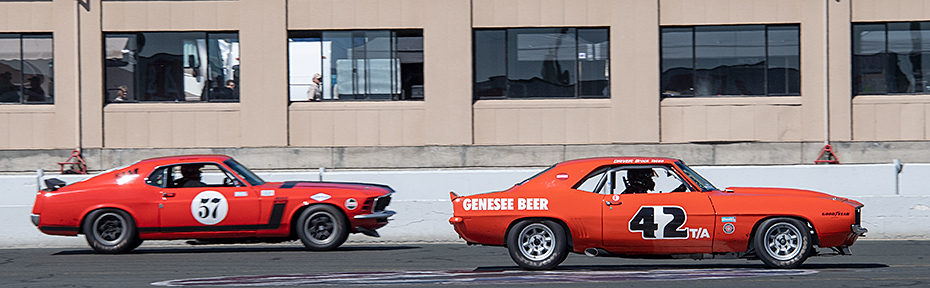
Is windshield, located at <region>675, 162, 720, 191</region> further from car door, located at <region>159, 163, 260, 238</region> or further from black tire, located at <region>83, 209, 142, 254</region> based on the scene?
black tire, located at <region>83, 209, 142, 254</region>

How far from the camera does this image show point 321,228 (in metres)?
12.4

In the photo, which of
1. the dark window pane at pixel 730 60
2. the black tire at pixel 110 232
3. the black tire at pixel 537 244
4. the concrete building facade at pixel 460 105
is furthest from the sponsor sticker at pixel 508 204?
the dark window pane at pixel 730 60

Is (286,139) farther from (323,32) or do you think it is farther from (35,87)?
(35,87)

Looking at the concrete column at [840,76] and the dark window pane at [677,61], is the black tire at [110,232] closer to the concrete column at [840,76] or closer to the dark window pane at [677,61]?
the dark window pane at [677,61]

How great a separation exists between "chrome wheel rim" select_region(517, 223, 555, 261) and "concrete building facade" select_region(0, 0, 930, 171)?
12442mm

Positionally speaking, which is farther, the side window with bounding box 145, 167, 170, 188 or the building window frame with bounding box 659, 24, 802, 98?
the building window frame with bounding box 659, 24, 802, 98

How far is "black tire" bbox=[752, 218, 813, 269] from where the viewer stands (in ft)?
31.0

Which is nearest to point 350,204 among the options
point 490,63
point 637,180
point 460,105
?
point 637,180

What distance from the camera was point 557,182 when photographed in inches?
389

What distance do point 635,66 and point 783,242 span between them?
509 inches

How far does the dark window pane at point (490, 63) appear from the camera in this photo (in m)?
22.5

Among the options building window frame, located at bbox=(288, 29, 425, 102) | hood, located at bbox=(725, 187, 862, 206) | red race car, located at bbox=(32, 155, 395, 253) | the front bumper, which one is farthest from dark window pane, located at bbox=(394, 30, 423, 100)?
hood, located at bbox=(725, 187, 862, 206)

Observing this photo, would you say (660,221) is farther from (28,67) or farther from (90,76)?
(28,67)

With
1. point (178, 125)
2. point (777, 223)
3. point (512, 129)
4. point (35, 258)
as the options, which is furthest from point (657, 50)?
point (35, 258)
